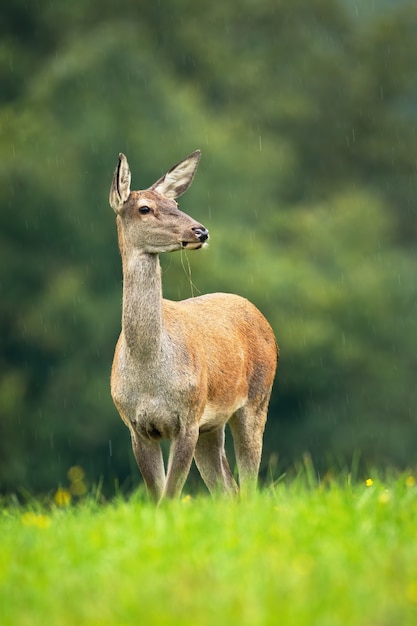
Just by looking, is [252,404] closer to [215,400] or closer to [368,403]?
[215,400]

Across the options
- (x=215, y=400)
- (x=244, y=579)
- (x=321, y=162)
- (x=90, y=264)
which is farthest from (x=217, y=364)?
(x=321, y=162)

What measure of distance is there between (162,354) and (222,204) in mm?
13170

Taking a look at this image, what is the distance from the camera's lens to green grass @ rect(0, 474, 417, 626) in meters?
3.78

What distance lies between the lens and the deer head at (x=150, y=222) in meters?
7.14

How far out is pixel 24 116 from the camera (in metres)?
20.2

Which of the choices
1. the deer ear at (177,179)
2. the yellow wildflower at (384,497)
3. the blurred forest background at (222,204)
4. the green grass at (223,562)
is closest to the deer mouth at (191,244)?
the deer ear at (177,179)

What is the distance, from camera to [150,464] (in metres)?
7.12

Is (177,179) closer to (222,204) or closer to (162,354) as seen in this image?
(162,354)

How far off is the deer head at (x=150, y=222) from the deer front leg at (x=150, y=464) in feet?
3.34

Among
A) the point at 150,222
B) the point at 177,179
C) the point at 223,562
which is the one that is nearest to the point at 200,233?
the point at 150,222

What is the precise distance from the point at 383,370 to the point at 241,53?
23.0 feet

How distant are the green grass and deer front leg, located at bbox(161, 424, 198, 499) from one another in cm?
127

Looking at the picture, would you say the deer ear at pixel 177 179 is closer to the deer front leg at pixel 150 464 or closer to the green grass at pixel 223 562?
the deer front leg at pixel 150 464

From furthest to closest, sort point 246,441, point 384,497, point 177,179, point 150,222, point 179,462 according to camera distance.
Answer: point 246,441, point 177,179, point 150,222, point 179,462, point 384,497
